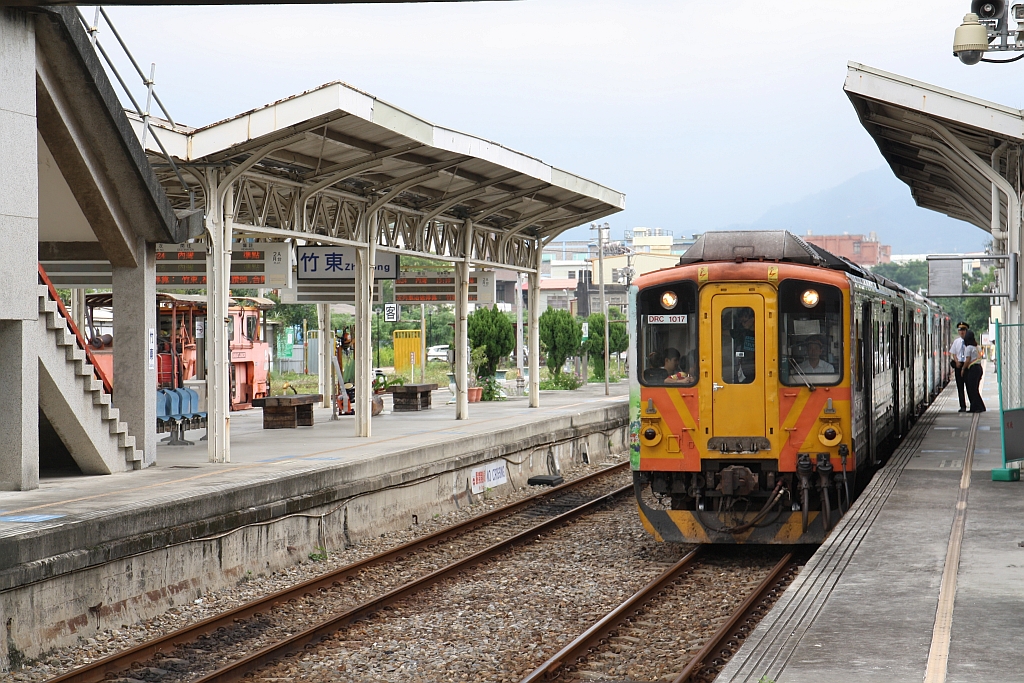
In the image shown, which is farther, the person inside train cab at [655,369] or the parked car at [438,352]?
the parked car at [438,352]

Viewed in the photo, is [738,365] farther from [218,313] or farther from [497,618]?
[218,313]

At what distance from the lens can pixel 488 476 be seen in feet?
54.6

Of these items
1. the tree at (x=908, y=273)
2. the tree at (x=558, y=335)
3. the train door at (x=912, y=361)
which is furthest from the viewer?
the tree at (x=908, y=273)

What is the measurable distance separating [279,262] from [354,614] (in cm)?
883

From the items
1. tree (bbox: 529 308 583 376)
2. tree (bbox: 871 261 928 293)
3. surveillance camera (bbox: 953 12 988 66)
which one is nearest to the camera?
surveillance camera (bbox: 953 12 988 66)

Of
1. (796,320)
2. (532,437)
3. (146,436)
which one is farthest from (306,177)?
(796,320)

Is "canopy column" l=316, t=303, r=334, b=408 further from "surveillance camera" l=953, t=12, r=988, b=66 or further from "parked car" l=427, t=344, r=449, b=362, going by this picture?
"parked car" l=427, t=344, r=449, b=362

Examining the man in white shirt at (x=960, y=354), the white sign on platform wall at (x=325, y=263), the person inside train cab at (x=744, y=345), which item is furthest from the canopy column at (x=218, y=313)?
the man in white shirt at (x=960, y=354)

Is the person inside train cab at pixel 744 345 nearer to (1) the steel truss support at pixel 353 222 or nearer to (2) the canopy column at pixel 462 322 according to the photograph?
(1) the steel truss support at pixel 353 222

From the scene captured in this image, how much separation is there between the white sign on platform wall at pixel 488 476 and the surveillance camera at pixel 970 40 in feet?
27.9

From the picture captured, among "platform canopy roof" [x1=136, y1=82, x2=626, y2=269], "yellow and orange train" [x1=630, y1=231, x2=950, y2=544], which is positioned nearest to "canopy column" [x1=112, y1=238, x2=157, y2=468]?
"platform canopy roof" [x1=136, y1=82, x2=626, y2=269]

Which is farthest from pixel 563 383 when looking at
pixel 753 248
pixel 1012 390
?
pixel 753 248

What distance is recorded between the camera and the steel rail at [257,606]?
7.43 m

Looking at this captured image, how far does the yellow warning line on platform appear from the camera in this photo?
567 centimetres
